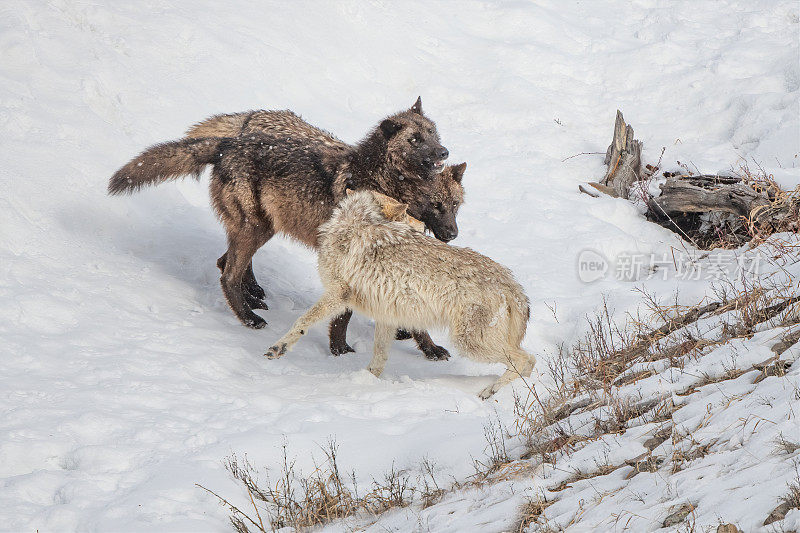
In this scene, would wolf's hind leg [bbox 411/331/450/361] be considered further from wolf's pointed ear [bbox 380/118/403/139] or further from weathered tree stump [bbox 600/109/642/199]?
weathered tree stump [bbox 600/109/642/199]

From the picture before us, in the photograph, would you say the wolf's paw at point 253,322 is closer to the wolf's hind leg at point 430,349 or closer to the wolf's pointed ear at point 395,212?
the wolf's hind leg at point 430,349

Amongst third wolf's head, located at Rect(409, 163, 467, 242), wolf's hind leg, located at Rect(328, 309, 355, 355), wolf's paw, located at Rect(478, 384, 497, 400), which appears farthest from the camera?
third wolf's head, located at Rect(409, 163, 467, 242)

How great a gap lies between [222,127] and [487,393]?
4.90 m

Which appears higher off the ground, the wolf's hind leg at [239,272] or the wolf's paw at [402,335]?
the wolf's hind leg at [239,272]

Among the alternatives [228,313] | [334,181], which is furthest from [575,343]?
[228,313]

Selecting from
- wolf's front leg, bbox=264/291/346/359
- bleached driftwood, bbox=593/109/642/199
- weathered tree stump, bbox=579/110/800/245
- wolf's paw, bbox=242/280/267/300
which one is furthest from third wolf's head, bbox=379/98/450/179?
bleached driftwood, bbox=593/109/642/199

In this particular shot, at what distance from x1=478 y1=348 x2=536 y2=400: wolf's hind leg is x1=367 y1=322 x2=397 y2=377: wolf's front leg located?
1.04 metres

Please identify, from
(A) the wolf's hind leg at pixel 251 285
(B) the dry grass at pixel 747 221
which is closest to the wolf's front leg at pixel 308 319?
(A) the wolf's hind leg at pixel 251 285

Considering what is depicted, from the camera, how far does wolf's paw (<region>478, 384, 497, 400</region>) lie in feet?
20.7

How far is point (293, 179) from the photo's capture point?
7477 millimetres

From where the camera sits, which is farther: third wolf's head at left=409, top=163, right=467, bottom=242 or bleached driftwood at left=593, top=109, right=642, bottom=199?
bleached driftwood at left=593, top=109, right=642, bottom=199

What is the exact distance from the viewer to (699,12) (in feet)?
53.2

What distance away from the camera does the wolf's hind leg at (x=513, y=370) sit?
6328 mm

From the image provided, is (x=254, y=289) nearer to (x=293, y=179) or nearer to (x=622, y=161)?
(x=293, y=179)
